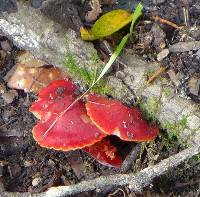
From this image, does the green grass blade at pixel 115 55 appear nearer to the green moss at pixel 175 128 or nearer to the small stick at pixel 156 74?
the small stick at pixel 156 74

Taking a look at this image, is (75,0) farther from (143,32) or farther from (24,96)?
(24,96)

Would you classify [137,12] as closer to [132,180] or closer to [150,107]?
[150,107]

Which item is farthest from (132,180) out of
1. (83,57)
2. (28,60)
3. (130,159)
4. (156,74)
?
(28,60)

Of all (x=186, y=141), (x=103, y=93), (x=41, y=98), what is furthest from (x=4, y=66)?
(x=186, y=141)

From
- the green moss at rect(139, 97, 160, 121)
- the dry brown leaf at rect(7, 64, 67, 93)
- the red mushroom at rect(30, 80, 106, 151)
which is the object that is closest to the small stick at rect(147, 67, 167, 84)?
the green moss at rect(139, 97, 160, 121)

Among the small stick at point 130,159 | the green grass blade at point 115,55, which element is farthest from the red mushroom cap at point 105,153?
the green grass blade at point 115,55

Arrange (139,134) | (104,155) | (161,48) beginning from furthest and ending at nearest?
(161,48), (104,155), (139,134)

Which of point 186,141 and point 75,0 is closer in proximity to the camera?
point 186,141
